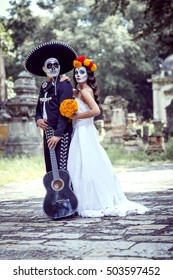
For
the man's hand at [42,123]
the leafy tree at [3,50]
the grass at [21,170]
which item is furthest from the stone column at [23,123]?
the man's hand at [42,123]

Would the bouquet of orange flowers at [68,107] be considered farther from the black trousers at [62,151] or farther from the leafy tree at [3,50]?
the leafy tree at [3,50]

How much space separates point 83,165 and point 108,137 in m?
15.5

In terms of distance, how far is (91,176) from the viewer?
5.77 m

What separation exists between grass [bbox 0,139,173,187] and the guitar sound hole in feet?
13.2

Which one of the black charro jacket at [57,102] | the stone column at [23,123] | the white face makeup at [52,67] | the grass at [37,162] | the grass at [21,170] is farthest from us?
the stone column at [23,123]

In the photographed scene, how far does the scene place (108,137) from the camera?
69.5 feet

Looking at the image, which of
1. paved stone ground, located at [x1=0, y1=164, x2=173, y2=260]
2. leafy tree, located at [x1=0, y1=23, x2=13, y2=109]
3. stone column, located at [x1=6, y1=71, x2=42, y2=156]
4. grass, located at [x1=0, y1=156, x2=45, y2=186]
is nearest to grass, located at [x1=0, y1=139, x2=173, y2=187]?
grass, located at [x1=0, y1=156, x2=45, y2=186]

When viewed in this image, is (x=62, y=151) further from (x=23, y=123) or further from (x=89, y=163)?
(x=23, y=123)

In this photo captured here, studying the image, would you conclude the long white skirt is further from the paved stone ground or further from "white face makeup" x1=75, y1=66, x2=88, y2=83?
"white face makeup" x1=75, y1=66, x2=88, y2=83

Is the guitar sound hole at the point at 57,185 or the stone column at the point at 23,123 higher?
the stone column at the point at 23,123

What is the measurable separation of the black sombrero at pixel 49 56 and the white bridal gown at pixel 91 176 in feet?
1.52

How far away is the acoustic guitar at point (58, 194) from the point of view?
18.0ft
